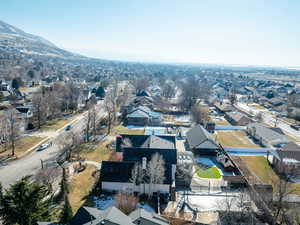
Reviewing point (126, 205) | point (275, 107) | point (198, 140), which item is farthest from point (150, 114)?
point (275, 107)

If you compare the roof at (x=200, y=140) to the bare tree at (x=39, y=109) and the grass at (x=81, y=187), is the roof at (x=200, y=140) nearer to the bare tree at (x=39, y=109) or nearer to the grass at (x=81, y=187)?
the grass at (x=81, y=187)

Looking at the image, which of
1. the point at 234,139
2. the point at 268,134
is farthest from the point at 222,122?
the point at 268,134

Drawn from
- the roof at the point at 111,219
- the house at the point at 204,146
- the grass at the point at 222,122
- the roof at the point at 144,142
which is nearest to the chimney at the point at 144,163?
the roof at the point at 144,142

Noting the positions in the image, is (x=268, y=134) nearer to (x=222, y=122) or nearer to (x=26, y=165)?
(x=222, y=122)

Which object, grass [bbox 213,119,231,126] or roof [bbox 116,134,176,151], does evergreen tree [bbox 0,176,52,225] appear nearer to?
roof [bbox 116,134,176,151]

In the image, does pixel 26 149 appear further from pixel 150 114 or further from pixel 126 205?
pixel 150 114

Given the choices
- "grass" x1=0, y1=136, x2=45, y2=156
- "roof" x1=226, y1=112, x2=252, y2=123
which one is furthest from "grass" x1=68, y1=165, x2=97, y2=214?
"roof" x1=226, y1=112, x2=252, y2=123
